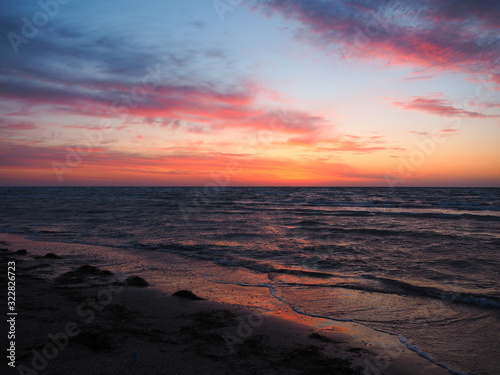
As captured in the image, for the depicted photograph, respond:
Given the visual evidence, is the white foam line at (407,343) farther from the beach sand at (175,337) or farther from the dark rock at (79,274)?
the dark rock at (79,274)

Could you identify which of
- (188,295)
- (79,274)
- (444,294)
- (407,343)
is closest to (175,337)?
(188,295)

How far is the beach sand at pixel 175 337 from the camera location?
4215 millimetres

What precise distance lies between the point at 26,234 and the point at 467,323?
68.8 ft

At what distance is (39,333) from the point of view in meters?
4.88

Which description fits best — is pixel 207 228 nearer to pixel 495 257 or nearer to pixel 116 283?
pixel 116 283

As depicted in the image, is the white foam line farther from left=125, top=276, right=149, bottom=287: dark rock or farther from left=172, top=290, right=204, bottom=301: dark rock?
left=125, top=276, right=149, bottom=287: dark rock

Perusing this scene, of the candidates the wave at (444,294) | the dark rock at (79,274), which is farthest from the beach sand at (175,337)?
the wave at (444,294)

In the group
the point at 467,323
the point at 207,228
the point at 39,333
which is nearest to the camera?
the point at 39,333

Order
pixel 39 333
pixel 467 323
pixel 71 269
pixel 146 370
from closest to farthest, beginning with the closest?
pixel 146 370 < pixel 39 333 < pixel 467 323 < pixel 71 269

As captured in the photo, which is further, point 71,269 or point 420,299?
point 71,269

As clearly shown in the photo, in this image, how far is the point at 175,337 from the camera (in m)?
5.04

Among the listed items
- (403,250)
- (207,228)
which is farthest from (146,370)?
(207,228)

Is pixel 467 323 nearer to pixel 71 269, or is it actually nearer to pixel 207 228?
pixel 71 269

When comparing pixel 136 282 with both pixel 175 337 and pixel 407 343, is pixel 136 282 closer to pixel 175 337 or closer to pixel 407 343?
pixel 175 337
